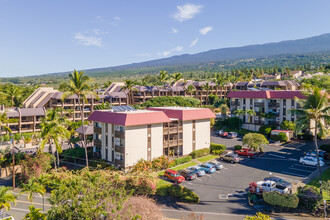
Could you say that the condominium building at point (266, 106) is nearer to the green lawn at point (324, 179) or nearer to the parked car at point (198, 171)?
the green lawn at point (324, 179)

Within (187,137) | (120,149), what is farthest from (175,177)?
(187,137)

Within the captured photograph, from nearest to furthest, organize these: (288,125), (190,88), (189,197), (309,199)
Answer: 1. (309,199)
2. (189,197)
3. (288,125)
4. (190,88)

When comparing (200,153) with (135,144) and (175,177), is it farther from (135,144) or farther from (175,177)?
(135,144)

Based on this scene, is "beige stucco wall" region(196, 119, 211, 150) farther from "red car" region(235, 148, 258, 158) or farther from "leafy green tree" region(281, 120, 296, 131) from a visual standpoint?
"leafy green tree" region(281, 120, 296, 131)

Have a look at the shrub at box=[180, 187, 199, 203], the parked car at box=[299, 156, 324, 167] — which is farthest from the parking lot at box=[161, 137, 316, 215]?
the parked car at box=[299, 156, 324, 167]

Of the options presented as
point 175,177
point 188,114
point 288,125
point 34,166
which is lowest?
point 175,177

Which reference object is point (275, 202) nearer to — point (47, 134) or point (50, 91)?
point (47, 134)

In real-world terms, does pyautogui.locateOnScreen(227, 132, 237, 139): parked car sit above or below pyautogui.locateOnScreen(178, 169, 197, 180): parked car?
above
